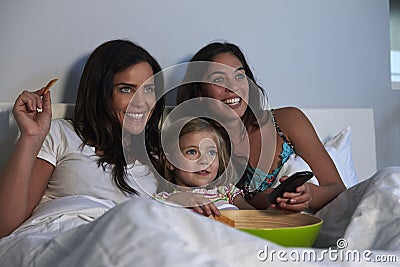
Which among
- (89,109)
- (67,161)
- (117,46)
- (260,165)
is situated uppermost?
(117,46)

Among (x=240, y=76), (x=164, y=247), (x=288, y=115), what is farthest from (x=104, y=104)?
(x=164, y=247)

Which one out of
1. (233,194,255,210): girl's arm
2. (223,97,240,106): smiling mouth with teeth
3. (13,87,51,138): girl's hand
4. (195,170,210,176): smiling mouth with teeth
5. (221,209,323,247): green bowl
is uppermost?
(13,87,51,138): girl's hand

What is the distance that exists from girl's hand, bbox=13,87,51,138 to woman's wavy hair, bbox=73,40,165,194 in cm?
16

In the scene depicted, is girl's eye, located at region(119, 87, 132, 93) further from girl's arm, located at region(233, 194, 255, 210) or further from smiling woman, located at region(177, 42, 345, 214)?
girl's arm, located at region(233, 194, 255, 210)

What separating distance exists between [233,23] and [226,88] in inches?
16.3

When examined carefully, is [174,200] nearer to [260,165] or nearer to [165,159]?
[165,159]

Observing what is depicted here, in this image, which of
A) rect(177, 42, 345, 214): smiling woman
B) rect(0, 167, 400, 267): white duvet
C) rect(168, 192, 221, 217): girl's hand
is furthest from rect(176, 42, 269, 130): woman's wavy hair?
rect(0, 167, 400, 267): white duvet

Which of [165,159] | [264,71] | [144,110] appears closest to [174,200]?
[165,159]

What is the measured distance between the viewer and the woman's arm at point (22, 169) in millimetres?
1259

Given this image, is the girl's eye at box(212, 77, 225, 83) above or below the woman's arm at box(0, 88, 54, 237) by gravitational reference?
above

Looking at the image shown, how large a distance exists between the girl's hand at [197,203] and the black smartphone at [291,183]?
0.14m

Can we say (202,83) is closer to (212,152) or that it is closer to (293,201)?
(212,152)

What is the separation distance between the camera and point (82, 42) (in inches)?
68.1

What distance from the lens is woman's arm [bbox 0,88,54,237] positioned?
126 cm
